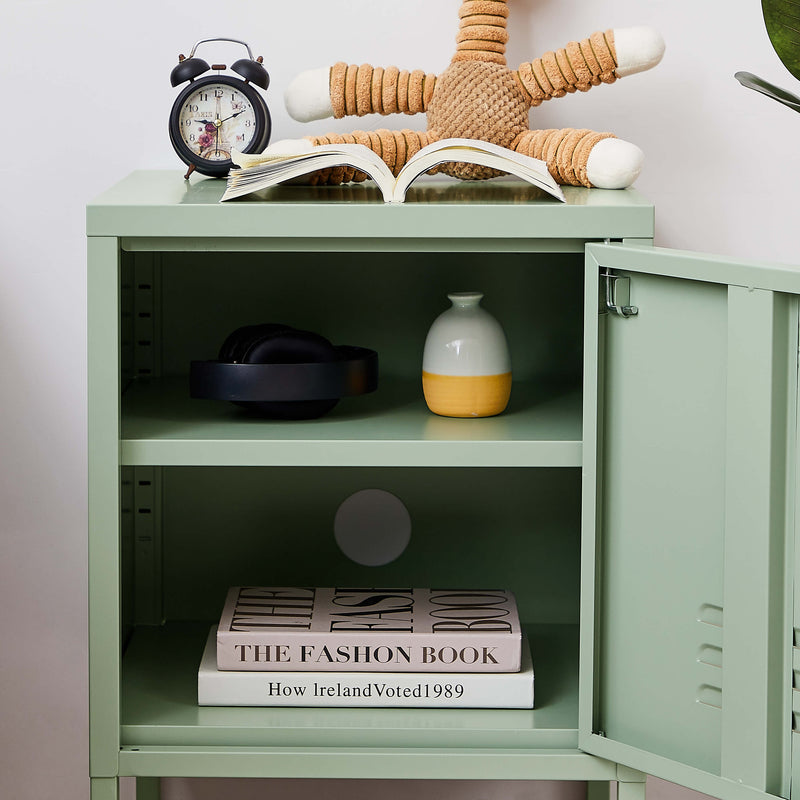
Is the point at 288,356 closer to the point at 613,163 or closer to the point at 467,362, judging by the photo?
the point at 467,362

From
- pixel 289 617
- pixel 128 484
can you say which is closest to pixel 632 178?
pixel 289 617

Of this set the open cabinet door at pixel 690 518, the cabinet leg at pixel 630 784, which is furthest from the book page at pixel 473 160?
the cabinet leg at pixel 630 784

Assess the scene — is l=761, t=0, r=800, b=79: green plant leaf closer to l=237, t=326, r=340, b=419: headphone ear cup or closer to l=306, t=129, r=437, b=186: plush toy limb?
l=306, t=129, r=437, b=186: plush toy limb

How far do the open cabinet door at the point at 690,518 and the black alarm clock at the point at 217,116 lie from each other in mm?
468

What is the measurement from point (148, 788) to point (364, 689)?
1.73ft

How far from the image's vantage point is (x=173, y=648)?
1.31 metres

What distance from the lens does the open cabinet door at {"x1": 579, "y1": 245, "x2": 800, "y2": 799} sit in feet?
2.83

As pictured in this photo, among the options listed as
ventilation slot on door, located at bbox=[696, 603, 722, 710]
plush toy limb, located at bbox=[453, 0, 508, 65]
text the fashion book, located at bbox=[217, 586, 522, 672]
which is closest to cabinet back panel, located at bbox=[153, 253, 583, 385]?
plush toy limb, located at bbox=[453, 0, 508, 65]

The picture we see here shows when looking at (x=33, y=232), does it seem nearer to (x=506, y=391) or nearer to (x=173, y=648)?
(x=173, y=648)

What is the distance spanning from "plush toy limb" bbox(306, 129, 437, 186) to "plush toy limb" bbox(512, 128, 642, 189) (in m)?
0.15

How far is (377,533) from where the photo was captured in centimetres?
145

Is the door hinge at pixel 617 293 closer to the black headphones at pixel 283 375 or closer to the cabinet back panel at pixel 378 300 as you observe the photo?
the black headphones at pixel 283 375

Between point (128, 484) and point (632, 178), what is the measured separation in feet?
2.55

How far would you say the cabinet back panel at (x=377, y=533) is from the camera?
1.43m
